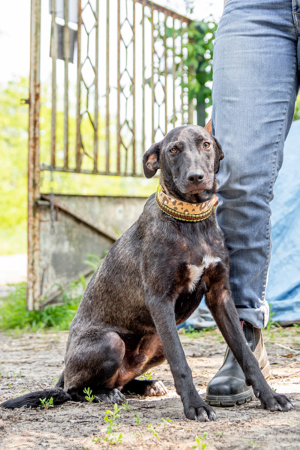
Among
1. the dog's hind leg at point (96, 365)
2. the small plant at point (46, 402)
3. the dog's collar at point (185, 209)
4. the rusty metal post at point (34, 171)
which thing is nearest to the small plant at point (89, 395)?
the dog's hind leg at point (96, 365)

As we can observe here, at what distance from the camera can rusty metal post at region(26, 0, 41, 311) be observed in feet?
16.5

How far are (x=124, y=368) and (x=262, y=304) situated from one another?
818mm

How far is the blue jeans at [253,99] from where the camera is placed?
2322 mm

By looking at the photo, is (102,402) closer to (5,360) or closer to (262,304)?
(262,304)

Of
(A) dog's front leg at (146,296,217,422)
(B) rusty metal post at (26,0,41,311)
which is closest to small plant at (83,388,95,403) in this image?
(A) dog's front leg at (146,296,217,422)

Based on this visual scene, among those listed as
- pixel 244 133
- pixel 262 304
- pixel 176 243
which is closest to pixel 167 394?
pixel 262 304

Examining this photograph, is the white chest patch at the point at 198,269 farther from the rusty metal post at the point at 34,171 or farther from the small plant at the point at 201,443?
the rusty metal post at the point at 34,171

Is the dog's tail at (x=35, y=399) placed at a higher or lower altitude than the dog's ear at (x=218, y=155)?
lower

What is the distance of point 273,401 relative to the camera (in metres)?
1.98

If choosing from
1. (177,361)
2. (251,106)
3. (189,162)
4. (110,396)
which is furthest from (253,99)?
(110,396)

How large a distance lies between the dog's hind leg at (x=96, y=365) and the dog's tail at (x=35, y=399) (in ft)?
0.39

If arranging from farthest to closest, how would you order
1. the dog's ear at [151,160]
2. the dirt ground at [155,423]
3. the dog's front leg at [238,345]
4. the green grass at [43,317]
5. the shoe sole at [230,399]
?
the green grass at [43,317] → the dog's ear at [151,160] → the shoe sole at [230,399] → the dog's front leg at [238,345] → the dirt ground at [155,423]

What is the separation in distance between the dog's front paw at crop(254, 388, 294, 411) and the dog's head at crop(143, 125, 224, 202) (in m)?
0.95

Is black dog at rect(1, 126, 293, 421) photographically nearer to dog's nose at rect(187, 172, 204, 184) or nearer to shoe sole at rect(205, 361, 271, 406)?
dog's nose at rect(187, 172, 204, 184)
